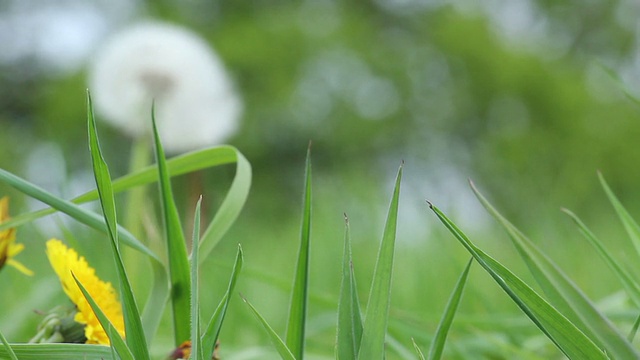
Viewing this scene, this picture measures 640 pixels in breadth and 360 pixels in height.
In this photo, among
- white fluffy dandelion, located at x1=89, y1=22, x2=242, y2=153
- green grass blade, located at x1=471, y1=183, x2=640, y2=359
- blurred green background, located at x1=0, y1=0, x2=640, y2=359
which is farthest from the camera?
blurred green background, located at x1=0, y1=0, x2=640, y2=359

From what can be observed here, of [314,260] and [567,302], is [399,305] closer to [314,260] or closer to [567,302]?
[314,260]

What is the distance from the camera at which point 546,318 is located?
0.21m

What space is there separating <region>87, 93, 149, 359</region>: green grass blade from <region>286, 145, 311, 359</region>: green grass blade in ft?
0.18

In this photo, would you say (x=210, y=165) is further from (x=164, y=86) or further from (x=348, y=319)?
(x=164, y=86)

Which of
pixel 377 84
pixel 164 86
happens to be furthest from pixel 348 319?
pixel 377 84

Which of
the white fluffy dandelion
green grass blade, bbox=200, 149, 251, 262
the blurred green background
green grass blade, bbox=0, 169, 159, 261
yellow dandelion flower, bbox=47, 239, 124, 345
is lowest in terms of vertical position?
the blurred green background

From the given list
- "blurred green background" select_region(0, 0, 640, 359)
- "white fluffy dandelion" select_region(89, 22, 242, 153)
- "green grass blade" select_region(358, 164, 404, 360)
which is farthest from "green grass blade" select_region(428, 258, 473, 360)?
"blurred green background" select_region(0, 0, 640, 359)

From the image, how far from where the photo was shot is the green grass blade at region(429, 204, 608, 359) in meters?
0.21

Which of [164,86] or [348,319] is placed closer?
[348,319]

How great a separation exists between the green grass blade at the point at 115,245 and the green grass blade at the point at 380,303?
7 cm

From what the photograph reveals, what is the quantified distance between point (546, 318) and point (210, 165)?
16 cm

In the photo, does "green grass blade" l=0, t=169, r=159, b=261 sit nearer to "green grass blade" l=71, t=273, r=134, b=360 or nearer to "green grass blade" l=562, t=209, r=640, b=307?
"green grass blade" l=71, t=273, r=134, b=360

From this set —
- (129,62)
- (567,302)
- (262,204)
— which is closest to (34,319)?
(567,302)

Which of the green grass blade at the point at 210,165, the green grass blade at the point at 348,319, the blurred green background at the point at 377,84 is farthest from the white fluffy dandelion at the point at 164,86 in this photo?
the blurred green background at the point at 377,84
